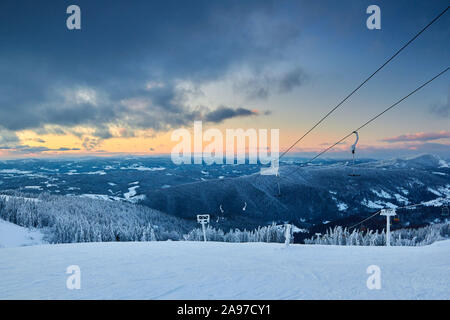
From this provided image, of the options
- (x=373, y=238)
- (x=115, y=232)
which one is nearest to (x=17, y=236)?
(x=115, y=232)

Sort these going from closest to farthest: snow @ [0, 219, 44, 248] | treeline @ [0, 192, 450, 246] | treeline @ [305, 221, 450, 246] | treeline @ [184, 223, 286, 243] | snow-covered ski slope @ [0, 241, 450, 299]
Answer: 1. snow-covered ski slope @ [0, 241, 450, 299]
2. snow @ [0, 219, 44, 248]
3. treeline @ [0, 192, 450, 246]
4. treeline @ [305, 221, 450, 246]
5. treeline @ [184, 223, 286, 243]

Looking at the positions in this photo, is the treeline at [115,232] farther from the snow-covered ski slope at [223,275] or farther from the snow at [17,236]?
the snow-covered ski slope at [223,275]

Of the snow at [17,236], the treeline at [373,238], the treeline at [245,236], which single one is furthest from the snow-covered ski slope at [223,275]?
the treeline at [245,236]

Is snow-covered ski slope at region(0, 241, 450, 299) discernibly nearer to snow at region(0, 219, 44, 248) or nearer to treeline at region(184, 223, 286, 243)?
snow at region(0, 219, 44, 248)

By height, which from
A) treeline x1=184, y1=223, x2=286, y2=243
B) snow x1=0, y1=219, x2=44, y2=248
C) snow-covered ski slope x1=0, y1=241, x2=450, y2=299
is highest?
snow-covered ski slope x1=0, y1=241, x2=450, y2=299

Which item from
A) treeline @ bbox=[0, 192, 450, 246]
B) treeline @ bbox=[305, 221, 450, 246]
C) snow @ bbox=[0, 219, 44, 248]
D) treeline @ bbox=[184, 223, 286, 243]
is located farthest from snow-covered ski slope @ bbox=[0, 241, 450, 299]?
treeline @ bbox=[184, 223, 286, 243]

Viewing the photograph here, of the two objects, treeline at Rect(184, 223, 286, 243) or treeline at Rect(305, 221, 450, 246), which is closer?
treeline at Rect(305, 221, 450, 246)
